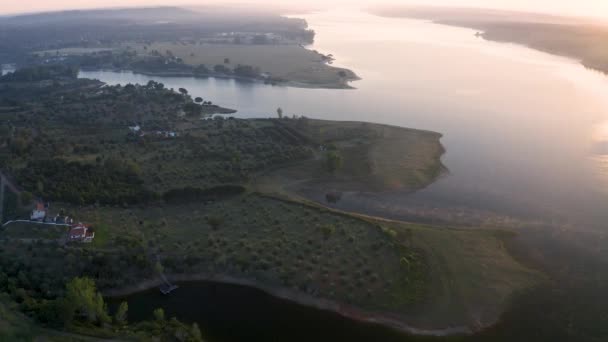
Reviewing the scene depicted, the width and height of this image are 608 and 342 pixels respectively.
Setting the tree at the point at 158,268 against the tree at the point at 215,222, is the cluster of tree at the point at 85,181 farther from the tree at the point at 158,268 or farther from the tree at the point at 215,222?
the tree at the point at 158,268

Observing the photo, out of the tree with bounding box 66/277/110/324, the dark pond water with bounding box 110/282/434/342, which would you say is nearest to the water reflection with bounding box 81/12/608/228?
the dark pond water with bounding box 110/282/434/342

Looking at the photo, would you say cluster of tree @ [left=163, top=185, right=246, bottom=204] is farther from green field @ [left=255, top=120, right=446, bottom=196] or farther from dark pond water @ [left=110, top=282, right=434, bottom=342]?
dark pond water @ [left=110, top=282, right=434, bottom=342]

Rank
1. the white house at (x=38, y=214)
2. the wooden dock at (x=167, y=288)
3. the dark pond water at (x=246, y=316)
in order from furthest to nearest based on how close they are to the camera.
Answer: the white house at (x=38, y=214)
the wooden dock at (x=167, y=288)
the dark pond water at (x=246, y=316)

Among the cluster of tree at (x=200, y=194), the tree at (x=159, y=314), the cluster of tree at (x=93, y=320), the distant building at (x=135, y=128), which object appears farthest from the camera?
the distant building at (x=135, y=128)

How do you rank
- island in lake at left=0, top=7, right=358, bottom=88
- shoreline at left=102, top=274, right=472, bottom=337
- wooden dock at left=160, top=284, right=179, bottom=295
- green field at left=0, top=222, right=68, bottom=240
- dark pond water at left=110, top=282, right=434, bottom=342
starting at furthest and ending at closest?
island in lake at left=0, top=7, right=358, bottom=88, green field at left=0, top=222, right=68, bottom=240, wooden dock at left=160, top=284, right=179, bottom=295, shoreline at left=102, top=274, right=472, bottom=337, dark pond water at left=110, top=282, right=434, bottom=342

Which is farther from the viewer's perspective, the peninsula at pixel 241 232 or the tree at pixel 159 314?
the peninsula at pixel 241 232

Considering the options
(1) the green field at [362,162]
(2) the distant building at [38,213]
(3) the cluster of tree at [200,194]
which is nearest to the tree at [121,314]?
(2) the distant building at [38,213]

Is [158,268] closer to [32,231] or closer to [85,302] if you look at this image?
[85,302]

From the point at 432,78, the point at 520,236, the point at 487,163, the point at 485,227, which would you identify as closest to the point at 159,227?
the point at 485,227
